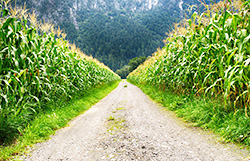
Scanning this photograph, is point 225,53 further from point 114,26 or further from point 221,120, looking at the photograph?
point 114,26

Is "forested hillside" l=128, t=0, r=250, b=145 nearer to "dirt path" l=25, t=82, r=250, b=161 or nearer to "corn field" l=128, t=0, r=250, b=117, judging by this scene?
"corn field" l=128, t=0, r=250, b=117

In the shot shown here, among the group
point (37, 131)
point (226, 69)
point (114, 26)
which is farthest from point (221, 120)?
point (114, 26)

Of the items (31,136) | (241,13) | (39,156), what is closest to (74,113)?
(31,136)

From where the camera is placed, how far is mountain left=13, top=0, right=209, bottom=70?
307 ft

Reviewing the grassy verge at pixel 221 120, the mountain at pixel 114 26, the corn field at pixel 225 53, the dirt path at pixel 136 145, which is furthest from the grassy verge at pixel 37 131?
the mountain at pixel 114 26

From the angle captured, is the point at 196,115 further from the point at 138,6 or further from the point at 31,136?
Answer: the point at 138,6

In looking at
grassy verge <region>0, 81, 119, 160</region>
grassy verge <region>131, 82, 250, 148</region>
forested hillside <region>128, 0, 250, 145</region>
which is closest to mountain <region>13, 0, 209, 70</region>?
grassy verge <region>0, 81, 119, 160</region>

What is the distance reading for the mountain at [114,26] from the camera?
93.4m

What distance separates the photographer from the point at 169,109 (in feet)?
16.2

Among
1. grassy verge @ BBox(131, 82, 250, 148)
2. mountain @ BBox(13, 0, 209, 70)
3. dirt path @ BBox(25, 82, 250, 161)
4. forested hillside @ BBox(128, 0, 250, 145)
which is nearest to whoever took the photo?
dirt path @ BBox(25, 82, 250, 161)

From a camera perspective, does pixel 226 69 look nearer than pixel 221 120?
No

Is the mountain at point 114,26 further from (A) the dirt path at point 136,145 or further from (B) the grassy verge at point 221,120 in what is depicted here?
(B) the grassy verge at point 221,120

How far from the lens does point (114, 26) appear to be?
11156cm

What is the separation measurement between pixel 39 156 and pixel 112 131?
133 centimetres
